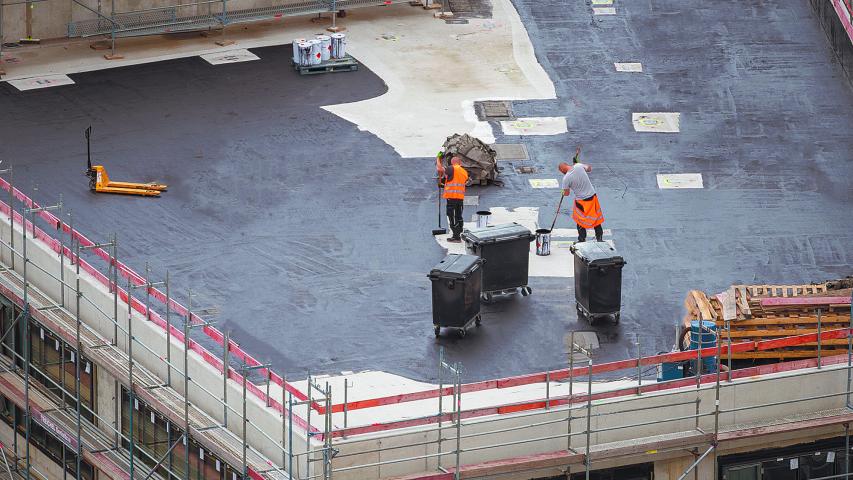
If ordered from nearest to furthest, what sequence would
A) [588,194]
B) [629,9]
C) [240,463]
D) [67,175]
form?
[240,463] → [588,194] → [67,175] → [629,9]

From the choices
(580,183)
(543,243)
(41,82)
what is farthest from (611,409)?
(41,82)

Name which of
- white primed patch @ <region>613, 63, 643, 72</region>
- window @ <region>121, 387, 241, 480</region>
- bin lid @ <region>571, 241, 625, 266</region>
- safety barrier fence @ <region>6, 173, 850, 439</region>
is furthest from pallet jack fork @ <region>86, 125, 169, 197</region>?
white primed patch @ <region>613, 63, 643, 72</region>

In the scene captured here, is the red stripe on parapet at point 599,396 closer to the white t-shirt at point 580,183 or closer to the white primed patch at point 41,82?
the white t-shirt at point 580,183

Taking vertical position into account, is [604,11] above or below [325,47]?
above

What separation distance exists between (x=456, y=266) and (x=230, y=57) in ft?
54.2

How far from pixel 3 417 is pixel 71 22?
1400 cm

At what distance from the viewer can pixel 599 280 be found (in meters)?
41.1

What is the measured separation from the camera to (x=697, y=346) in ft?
129

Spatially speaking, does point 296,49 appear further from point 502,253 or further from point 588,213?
point 502,253

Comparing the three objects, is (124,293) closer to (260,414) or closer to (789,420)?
(260,414)

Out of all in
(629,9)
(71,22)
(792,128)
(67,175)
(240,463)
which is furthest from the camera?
(629,9)

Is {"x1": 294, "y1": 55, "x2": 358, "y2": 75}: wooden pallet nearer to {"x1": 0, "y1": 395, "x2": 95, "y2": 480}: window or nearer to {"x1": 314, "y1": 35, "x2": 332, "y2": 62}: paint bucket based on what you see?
{"x1": 314, "y1": 35, "x2": 332, "y2": 62}: paint bucket

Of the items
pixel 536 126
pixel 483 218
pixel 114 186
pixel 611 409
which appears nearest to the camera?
pixel 611 409

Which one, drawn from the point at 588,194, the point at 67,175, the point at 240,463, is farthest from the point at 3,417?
the point at 588,194
